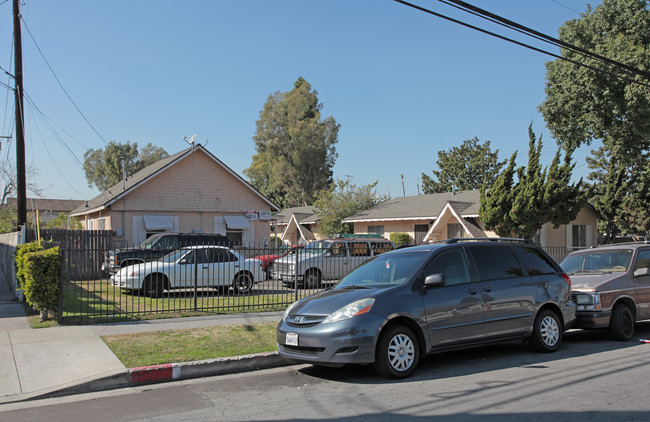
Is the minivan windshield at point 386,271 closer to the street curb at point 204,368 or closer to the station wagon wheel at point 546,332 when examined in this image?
the street curb at point 204,368

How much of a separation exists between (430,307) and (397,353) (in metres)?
0.80

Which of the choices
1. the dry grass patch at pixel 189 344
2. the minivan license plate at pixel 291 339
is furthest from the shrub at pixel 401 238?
the minivan license plate at pixel 291 339

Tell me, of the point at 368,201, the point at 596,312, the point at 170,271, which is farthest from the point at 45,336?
the point at 368,201

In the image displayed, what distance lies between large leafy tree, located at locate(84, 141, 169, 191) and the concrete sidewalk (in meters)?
68.3

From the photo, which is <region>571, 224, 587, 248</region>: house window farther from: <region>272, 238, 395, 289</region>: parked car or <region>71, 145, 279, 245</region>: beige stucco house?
<region>272, 238, 395, 289</region>: parked car

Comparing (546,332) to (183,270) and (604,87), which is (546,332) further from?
(604,87)

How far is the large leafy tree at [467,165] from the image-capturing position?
51.7 m

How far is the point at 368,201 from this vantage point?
40781 millimetres

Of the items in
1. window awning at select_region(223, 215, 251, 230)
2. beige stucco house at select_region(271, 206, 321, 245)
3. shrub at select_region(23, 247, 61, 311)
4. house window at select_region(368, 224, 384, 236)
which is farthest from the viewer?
beige stucco house at select_region(271, 206, 321, 245)

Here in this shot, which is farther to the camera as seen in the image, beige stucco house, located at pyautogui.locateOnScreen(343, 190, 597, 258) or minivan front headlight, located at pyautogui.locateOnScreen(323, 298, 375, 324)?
beige stucco house, located at pyautogui.locateOnScreen(343, 190, 597, 258)

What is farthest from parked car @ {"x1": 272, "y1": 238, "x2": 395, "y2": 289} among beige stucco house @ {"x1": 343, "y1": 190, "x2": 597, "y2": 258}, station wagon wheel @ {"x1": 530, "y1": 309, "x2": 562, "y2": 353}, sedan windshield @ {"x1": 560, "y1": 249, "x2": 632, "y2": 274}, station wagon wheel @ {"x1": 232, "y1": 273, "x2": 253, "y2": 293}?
beige stucco house @ {"x1": 343, "y1": 190, "x2": 597, "y2": 258}

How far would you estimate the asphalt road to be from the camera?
569 centimetres

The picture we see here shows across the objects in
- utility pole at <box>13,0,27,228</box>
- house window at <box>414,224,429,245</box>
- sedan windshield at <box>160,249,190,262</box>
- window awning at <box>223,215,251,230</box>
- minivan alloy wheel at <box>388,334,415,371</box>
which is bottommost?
minivan alloy wheel at <box>388,334,415,371</box>

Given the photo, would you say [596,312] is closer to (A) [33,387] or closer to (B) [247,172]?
(A) [33,387]
